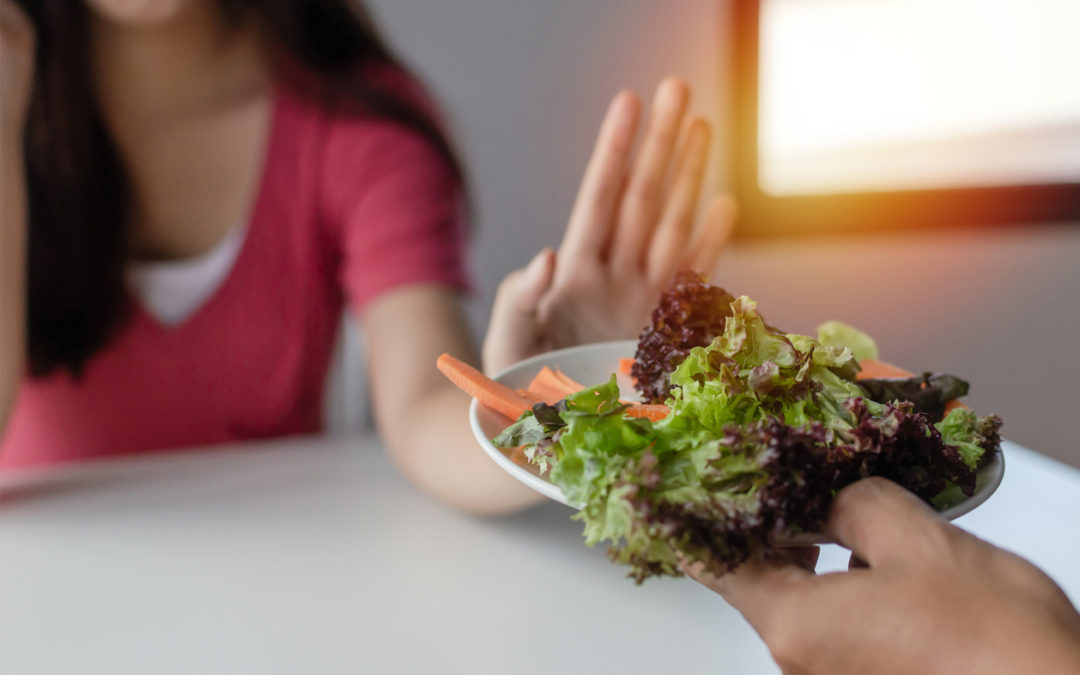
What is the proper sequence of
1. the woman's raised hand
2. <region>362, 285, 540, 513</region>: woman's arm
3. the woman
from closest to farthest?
1. <region>362, 285, 540, 513</region>: woman's arm
2. the woman's raised hand
3. the woman

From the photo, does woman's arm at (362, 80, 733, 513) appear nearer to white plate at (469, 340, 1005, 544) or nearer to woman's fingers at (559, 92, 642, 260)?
woman's fingers at (559, 92, 642, 260)

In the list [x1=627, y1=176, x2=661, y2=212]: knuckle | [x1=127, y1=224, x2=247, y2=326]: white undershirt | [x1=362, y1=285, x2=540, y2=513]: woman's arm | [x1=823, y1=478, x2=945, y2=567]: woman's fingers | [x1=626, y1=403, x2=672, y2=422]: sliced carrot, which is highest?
[x1=627, y1=176, x2=661, y2=212]: knuckle

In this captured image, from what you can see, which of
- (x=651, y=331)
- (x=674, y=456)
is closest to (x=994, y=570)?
(x=674, y=456)

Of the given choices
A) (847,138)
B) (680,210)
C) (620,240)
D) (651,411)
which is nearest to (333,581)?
(651,411)

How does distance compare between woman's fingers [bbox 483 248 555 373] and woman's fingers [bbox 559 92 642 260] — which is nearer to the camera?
woman's fingers [bbox 483 248 555 373]

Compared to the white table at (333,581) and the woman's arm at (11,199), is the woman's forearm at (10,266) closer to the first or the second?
the woman's arm at (11,199)

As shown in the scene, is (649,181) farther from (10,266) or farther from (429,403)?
(10,266)

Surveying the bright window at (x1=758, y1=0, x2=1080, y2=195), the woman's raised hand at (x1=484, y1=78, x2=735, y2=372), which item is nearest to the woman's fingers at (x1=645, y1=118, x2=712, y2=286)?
the woman's raised hand at (x1=484, y1=78, x2=735, y2=372)

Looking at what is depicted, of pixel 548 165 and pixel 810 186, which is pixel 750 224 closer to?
pixel 810 186
